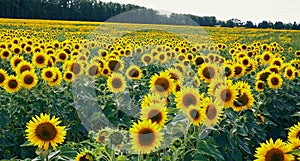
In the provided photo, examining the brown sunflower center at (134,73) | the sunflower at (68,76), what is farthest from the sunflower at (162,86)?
the sunflower at (68,76)

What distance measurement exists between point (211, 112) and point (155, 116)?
1.54ft

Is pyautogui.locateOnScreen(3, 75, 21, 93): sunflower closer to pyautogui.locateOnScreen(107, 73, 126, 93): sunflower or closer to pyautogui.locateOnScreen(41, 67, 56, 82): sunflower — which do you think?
pyautogui.locateOnScreen(41, 67, 56, 82): sunflower

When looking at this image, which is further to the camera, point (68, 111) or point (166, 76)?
point (68, 111)

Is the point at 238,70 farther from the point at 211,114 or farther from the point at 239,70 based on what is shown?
the point at 211,114

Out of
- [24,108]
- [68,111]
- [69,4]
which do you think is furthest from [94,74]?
[69,4]

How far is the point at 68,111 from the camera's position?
5285 mm

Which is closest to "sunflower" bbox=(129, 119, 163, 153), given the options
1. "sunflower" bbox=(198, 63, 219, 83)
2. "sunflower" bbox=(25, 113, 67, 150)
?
"sunflower" bbox=(25, 113, 67, 150)

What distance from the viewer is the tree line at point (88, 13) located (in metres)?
56.8

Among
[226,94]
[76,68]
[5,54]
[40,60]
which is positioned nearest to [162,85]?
[226,94]

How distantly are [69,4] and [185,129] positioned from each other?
6605 cm

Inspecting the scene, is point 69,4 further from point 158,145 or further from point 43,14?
point 158,145

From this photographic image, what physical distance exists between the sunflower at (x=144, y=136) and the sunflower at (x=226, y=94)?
50.0 inches

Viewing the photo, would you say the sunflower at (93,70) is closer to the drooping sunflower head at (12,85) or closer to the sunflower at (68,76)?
the sunflower at (68,76)

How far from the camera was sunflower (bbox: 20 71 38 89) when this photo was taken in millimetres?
5091
